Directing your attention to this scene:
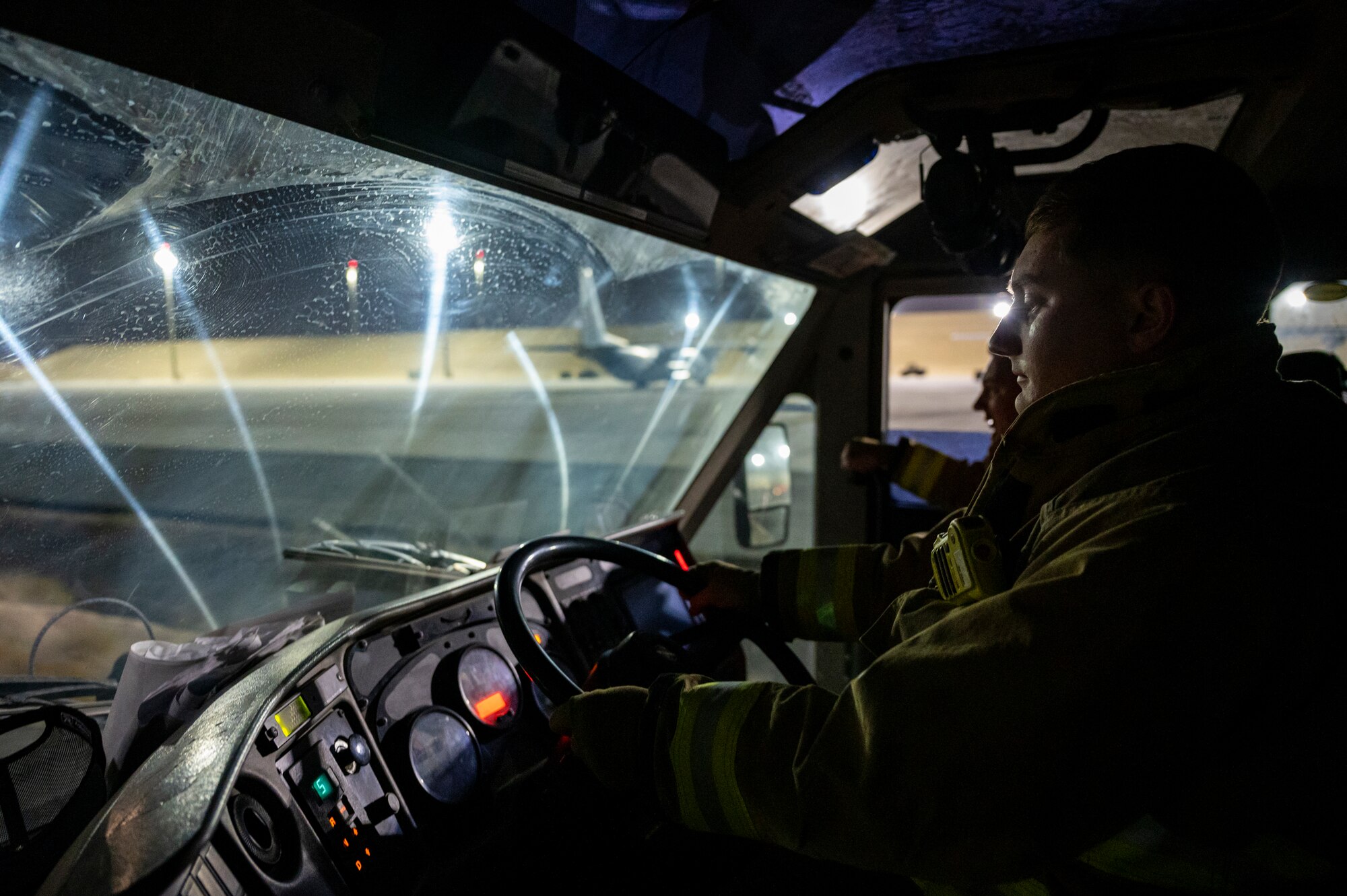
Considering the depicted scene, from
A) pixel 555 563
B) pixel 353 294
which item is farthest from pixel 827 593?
pixel 353 294

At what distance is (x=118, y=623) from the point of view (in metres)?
2.23

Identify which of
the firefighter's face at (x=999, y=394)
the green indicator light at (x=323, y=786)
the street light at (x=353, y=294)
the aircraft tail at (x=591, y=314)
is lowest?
the green indicator light at (x=323, y=786)

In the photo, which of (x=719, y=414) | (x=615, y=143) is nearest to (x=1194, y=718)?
(x=615, y=143)

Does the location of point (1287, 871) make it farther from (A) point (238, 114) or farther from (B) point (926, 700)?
(A) point (238, 114)

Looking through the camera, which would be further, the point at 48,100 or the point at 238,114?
the point at 238,114

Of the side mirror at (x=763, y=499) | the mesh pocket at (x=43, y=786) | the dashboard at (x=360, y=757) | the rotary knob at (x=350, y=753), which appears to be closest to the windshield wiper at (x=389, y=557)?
the dashboard at (x=360, y=757)

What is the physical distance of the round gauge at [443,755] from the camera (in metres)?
1.51

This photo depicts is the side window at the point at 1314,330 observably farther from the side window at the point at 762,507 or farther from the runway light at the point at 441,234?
the runway light at the point at 441,234

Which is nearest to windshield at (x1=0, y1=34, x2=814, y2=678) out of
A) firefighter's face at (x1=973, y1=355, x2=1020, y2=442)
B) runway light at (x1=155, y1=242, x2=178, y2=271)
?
runway light at (x1=155, y1=242, x2=178, y2=271)

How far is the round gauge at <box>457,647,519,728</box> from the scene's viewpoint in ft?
5.58

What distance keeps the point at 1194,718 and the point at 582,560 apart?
1.61 m

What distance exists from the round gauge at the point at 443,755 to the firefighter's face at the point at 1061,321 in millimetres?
1256

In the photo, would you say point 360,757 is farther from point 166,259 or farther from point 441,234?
point 441,234

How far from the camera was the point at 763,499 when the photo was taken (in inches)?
150
